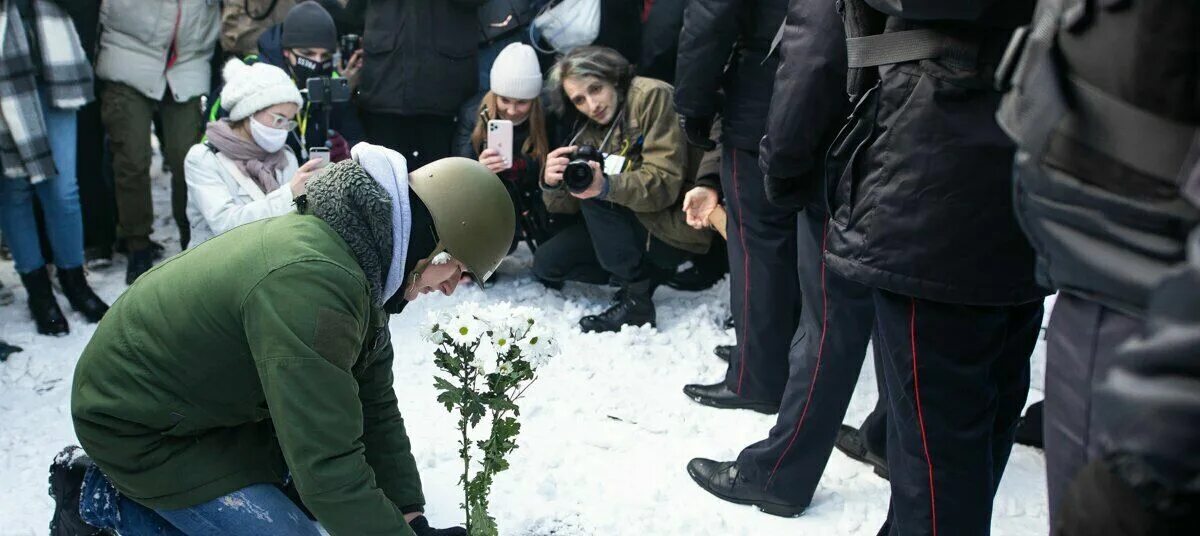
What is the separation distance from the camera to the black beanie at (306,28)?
4941mm

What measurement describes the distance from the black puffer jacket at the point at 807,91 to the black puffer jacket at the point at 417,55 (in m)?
2.86

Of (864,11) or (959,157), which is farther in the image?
(864,11)

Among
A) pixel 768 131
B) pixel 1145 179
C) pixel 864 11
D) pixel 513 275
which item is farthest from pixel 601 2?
pixel 1145 179

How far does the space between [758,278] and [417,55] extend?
2.33 metres

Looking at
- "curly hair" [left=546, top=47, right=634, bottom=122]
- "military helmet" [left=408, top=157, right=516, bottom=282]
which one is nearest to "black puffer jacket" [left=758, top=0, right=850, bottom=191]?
"military helmet" [left=408, top=157, right=516, bottom=282]

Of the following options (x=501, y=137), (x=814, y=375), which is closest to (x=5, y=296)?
(x=501, y=137)

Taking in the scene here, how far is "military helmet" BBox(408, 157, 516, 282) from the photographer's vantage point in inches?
85.2

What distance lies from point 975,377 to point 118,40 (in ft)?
14.4

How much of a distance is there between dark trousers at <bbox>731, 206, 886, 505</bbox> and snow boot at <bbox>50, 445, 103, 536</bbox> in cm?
178

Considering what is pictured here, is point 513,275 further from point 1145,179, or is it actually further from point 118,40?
point 1145,179

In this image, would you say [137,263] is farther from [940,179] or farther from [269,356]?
[940,179]

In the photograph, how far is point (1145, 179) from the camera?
1.17 m

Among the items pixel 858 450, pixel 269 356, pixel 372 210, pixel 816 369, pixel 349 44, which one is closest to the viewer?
pixel 269 356

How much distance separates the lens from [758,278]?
3.62 meters
